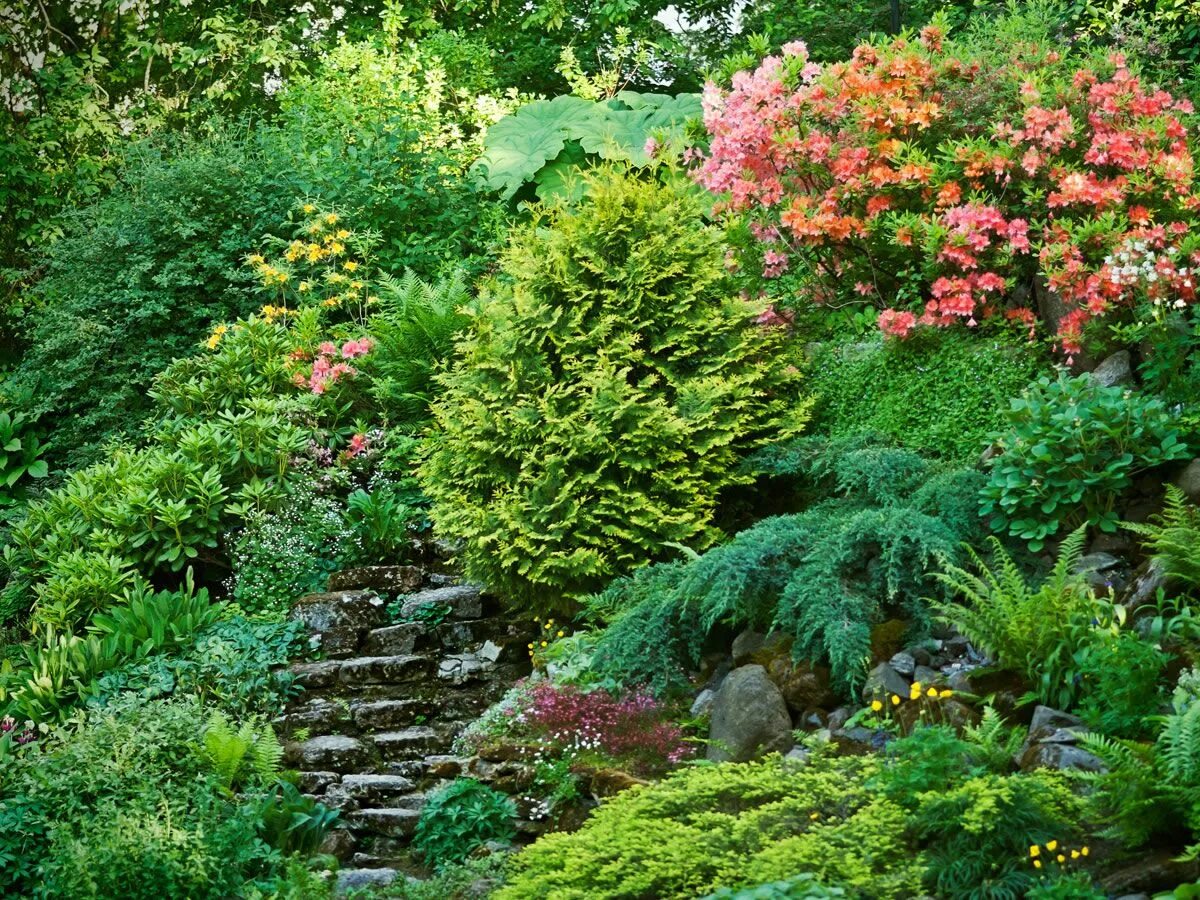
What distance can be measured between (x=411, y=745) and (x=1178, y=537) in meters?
4.02

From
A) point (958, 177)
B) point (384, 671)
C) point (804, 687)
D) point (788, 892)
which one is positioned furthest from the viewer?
point (958, 177)

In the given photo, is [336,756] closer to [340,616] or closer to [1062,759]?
[340,616]

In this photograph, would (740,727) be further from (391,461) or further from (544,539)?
(391,461)

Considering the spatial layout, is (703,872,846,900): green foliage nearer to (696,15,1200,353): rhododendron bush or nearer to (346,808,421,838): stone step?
(346,808,421,838): stone step

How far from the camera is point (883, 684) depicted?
18.7 ft

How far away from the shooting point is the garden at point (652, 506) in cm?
503

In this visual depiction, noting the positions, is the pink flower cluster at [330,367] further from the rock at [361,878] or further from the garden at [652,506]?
the rock at [361,878]

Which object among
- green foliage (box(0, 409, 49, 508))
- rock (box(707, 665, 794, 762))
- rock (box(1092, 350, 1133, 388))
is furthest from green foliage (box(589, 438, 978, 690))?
green foliage (box(0, 409, 49, 508))

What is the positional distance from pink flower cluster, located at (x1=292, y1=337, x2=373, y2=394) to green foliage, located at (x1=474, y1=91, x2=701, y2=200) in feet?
8.54

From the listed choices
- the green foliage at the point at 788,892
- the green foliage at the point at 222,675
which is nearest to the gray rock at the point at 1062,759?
the green foliage at the point at 788,892

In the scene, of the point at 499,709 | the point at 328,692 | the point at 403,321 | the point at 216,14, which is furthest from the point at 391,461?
the point at 216,14

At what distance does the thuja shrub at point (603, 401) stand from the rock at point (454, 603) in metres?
0.41

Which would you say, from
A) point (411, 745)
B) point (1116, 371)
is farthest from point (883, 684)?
point (411, 745)

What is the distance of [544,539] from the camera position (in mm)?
7469
